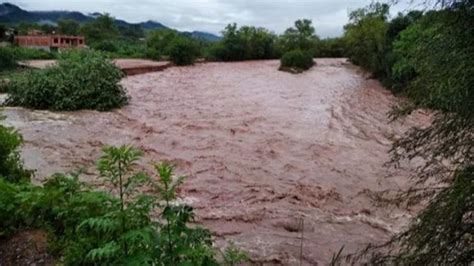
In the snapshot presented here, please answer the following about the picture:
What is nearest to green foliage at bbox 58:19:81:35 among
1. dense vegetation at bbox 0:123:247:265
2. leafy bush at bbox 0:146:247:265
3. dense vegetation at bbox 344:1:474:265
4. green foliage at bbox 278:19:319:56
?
green foliage at bbox 278:19:319:56

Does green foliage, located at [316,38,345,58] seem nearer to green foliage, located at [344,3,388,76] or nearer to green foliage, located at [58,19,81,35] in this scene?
green foliage, located at [344,3,388,76]

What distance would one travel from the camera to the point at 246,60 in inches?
1592

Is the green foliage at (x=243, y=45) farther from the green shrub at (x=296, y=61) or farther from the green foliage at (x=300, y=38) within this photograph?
the green shrub at (x=296, y=61)

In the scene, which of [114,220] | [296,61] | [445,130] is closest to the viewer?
[114,220]

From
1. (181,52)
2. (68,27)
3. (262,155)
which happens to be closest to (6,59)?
(181,52)

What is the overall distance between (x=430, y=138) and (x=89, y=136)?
8.37 m

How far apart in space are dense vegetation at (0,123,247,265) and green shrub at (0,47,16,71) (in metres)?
19.5

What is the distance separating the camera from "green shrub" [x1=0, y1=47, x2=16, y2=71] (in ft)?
76.6

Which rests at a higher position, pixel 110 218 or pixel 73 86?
pixel 110 218

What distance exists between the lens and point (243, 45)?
40.4 meters

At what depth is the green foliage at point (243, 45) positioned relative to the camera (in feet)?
130

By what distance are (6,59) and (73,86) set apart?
38.5ft

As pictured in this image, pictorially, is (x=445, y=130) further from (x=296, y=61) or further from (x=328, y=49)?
(x=328, y=49)

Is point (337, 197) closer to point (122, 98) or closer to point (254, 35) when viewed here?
point (122, 98)
